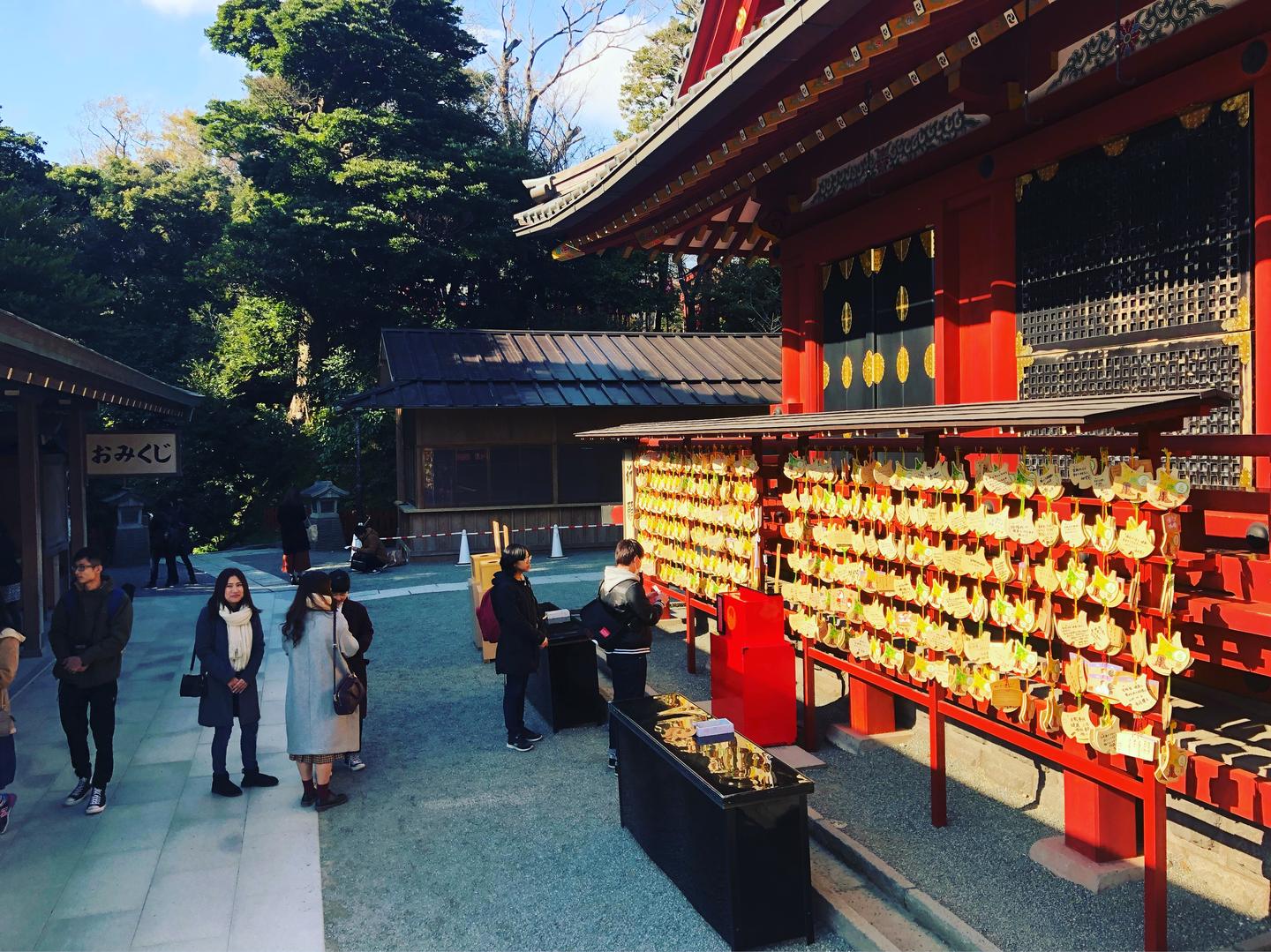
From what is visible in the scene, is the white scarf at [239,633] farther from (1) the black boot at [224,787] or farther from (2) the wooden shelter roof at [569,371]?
(2) the wooden shelter roof at [569,371]

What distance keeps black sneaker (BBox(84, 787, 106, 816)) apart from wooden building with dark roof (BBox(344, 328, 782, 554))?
1263 cm

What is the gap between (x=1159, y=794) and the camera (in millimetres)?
4191

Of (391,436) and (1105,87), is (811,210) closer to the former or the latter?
(1105,87)

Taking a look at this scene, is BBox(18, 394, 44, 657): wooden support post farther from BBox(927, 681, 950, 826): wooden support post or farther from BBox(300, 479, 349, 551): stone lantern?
BBox(927, 681, 950, 826): wooden support post

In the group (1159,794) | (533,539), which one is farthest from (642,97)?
(1159,794)

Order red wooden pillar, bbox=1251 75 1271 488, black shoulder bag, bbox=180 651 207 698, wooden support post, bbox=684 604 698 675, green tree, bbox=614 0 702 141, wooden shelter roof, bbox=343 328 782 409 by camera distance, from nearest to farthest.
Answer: red wooden pillar, bbox=1251 75 1271 488
black shoulder bag, bbox=180 651 207 698
wooden support post, bbox=684 604 698 675
wooden shelter roof, bbox=343 328 782 409
green tree, bbox=614 0 702 141

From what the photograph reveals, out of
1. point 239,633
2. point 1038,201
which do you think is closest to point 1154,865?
point 1038,201

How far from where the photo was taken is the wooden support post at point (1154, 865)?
13.5ft

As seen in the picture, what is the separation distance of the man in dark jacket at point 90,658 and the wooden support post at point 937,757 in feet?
19.7

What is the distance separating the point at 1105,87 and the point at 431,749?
7734 millimetres

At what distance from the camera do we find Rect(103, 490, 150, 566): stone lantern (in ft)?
70.2

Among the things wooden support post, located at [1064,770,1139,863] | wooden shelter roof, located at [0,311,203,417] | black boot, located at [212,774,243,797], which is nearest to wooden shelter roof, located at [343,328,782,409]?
wooden shelter roof, located at [0,311,203,417]

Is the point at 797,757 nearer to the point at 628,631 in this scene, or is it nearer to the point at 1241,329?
the point at 628,631

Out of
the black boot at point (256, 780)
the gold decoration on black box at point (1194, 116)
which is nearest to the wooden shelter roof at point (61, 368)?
the black boot at point (256, 780)
